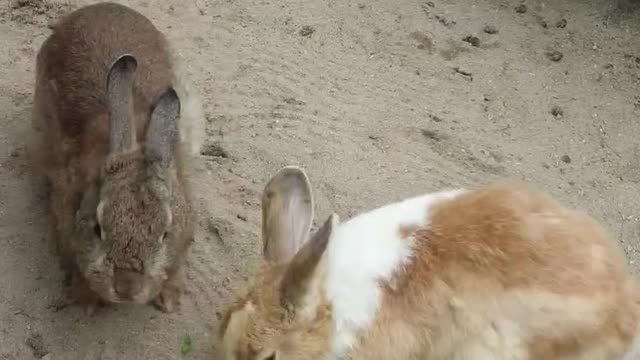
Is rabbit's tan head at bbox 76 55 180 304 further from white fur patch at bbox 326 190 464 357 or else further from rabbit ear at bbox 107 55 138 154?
white fur patch at bbox 326 190 464 357

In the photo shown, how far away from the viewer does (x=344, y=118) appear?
15.9ft

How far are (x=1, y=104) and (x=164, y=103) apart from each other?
1.45m

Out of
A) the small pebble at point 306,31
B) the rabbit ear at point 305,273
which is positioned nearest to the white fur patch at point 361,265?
the rabbit ear at point 305,273

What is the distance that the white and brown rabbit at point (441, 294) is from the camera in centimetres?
303

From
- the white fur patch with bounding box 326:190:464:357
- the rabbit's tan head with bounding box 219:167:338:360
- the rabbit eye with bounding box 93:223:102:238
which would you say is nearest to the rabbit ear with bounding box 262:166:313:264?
the rabbit's tan head with bounding box 219:167:338:360

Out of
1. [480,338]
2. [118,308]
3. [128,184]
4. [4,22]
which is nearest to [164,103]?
[128,184]

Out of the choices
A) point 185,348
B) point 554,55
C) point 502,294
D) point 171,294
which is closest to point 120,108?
point 171,294

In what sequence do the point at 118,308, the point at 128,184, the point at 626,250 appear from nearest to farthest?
1. the point at 128,184
2. the point at 118,308
3. the point at 626,250

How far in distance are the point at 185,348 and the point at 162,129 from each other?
2.90 ft

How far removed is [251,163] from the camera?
4629mm

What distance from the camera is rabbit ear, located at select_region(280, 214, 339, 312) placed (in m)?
2.82

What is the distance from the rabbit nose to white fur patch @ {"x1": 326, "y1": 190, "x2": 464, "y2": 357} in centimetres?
81

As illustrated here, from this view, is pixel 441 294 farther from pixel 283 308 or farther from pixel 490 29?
pixel 490 29

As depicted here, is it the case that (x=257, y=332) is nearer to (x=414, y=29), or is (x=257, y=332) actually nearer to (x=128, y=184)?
(x=128, y=184)
